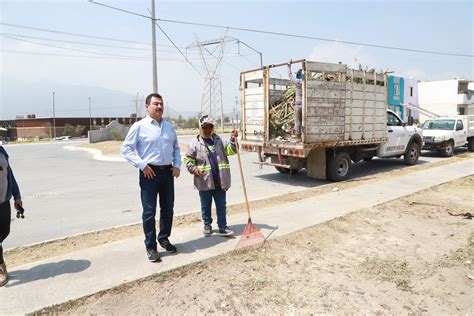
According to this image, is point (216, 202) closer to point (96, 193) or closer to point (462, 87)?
point (96, 193)

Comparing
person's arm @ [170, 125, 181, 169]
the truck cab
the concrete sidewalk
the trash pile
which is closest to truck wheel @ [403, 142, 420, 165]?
the truck cab

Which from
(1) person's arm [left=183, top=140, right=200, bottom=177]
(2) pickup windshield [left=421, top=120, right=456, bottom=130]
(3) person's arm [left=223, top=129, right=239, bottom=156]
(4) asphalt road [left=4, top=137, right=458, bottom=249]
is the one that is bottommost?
(4) asphalt road [left=4, top=137, right=458, bottom=249]

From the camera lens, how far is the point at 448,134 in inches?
592

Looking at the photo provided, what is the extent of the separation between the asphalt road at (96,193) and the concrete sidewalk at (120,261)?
56.6 inches

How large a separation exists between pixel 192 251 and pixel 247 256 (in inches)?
28.1

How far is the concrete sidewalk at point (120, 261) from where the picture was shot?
355cm

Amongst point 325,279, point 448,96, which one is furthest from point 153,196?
point 448,96

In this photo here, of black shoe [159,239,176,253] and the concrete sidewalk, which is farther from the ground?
black shoe [159,239,176,253]

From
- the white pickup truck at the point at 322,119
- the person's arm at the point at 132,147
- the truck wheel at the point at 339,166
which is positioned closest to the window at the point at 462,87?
the white pickup truck at the point at 322,119

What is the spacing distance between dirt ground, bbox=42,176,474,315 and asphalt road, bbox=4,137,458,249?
8.96 feet

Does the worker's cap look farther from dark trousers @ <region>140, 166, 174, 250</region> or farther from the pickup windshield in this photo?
the pickup windshield

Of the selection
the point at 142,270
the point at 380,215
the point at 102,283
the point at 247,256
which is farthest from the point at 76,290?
the point at 380,215

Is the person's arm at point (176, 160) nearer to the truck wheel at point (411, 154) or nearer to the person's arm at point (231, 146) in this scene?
the person's arm at point (231, 146)

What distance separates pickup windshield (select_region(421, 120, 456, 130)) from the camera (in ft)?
51.7
